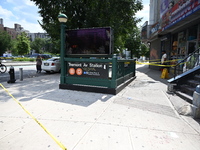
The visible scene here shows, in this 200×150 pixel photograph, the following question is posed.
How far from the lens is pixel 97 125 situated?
336cm

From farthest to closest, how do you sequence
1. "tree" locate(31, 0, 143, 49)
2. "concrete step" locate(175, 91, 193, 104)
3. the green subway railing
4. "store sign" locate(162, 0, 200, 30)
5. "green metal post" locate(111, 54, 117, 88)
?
"tree" locate(31, 0, 143, 49) < "store sign" locate(162, 0, 200, 30) < the green subway railing < "green metal post" locate(111, 54, 117, 88) < "concrete step" locate(175, 91, 193, 104)

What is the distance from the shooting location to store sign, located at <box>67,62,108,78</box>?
6.21 metres

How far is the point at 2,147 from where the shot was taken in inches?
100

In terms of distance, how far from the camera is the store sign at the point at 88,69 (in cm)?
621

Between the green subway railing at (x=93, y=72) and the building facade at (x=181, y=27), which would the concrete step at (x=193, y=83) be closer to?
the green subway railing at (x=93, y=72)

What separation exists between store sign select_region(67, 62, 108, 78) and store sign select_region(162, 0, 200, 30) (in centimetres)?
574

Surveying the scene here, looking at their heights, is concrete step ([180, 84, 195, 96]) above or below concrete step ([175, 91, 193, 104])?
above

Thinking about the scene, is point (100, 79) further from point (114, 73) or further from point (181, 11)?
point (181, 11)

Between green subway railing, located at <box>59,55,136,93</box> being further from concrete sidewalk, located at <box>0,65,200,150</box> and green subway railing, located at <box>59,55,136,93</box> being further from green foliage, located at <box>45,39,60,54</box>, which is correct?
green foliage, located at <box>45,39,60,54</box>

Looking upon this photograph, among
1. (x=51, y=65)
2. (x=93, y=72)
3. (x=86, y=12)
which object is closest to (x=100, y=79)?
(x=93, y=72)

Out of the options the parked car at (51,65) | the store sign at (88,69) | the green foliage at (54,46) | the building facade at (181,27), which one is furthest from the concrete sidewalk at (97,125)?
the green foliage at (54,46)

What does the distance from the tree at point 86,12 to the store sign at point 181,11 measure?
379 centimetres

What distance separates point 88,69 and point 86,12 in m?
7.60

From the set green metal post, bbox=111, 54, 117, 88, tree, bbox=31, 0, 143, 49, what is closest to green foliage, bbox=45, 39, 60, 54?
tree, bbox=31, 0, 143, 49
